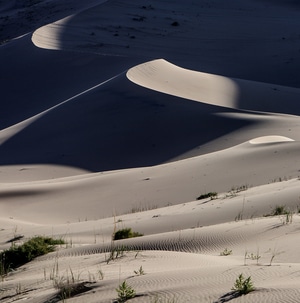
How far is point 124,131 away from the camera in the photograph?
20.7 m

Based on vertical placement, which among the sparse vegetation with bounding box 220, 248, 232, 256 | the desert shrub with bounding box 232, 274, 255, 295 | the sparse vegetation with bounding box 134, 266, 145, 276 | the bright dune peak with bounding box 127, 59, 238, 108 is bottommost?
the bright dune peak with bounding box 127, 59, 238, 108

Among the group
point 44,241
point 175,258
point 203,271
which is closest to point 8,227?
point 44,241

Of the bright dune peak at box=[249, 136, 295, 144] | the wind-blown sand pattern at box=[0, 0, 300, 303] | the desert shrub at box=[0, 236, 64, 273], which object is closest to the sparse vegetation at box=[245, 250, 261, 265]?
the wind-blown sand pattern at box=[0, 0, 300, 303]

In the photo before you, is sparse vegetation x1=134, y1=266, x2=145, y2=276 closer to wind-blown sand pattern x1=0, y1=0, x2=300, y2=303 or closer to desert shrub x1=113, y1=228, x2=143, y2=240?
wind-blown sand pattern x1=0, y1=0, x2=300, y2=303

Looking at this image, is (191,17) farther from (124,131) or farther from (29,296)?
(29,296)

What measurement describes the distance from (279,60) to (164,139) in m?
12.5

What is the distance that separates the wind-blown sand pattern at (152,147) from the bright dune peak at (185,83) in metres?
0.08

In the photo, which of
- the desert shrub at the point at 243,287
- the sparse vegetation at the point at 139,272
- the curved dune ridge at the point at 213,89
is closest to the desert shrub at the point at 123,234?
the sparse vegetation at the point at 139,272

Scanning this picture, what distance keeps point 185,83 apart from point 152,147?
4.55 meters

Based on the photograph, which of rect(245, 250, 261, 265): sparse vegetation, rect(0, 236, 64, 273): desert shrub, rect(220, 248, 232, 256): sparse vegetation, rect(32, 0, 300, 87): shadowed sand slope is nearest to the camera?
rect(245, 250, 261, 265): sparse vegetation

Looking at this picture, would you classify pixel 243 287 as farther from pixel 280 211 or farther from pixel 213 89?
pixel 213 89

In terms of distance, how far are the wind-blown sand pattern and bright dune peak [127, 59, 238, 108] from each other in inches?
3.3

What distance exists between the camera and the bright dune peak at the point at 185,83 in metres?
22.6

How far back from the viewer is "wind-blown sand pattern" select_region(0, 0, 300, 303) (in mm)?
5938
